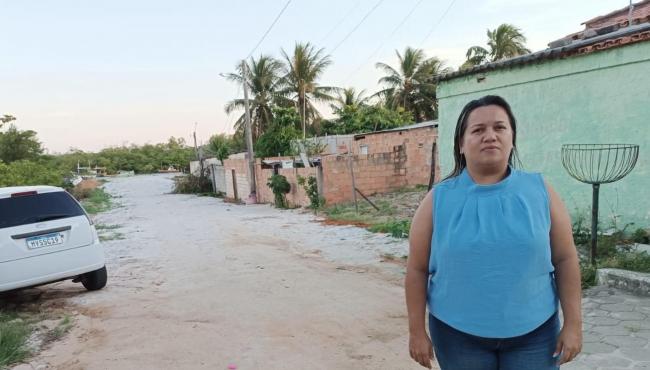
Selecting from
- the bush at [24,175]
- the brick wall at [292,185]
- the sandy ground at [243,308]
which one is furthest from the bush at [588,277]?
the bush at [24,175]

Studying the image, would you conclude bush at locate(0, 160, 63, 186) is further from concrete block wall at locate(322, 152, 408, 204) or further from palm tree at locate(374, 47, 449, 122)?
palm tree at locate(374, 47, 449, 122)

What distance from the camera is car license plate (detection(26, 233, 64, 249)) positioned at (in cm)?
550

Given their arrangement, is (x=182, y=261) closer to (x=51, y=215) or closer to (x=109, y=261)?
(x=109, y=261)

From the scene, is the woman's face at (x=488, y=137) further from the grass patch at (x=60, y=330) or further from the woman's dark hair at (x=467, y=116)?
the grass patch at (x=60, y=330)

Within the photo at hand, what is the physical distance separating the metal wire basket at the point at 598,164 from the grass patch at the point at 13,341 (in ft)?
19.5

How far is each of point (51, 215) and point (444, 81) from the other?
8.54 meters

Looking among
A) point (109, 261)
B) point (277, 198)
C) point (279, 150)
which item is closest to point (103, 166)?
point (279, 150)

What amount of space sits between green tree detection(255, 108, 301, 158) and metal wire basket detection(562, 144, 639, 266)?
1798cm

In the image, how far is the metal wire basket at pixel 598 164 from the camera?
18.4 ft

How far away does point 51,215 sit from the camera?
5.82 m

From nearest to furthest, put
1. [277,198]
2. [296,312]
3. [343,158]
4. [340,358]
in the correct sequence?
[340,358] < [296,312] < [343,158] < [277,198]

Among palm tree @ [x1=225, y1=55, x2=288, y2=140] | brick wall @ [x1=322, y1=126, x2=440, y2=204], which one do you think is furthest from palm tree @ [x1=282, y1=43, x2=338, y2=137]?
brick wall @ [x1=322, y1=126, x2=440, y2=204]

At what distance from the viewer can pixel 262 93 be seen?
34.0 m

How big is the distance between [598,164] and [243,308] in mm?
4582
